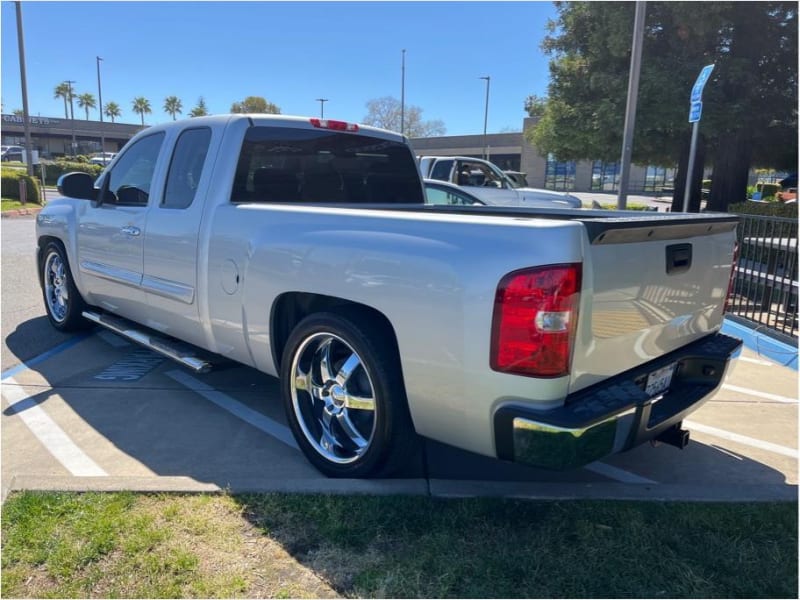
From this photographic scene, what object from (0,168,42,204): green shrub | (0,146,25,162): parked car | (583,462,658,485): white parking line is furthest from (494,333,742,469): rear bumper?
(0,146,25,162): parked car

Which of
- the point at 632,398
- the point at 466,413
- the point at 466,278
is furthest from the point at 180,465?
the point at 632,398

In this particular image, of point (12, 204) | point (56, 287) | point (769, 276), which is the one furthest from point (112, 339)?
point (12, 204)

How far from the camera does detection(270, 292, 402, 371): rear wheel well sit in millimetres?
3186

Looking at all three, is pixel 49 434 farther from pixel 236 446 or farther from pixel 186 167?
pixel 186 167

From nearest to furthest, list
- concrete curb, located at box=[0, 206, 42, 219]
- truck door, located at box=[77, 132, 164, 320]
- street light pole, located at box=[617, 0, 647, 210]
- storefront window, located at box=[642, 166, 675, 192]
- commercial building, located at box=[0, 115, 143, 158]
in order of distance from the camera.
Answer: truck door, located at box=[77, 132, 164, 320], street light pole, located at box=[617, 0, 647, 210], concrete curb, located at box=[0, 206, 42, 219], storefront window, located at box=[642, 166, 675, 192], commercial building, located at box=[0, 115, 143, 158]

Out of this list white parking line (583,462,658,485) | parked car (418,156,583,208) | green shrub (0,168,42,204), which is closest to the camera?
white parking line (583,462,658,485)

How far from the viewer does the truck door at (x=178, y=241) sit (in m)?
4.18

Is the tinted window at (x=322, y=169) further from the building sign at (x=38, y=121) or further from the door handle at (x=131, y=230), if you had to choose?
the building sign at (x=38, y=121)

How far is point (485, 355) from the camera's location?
8.55ft

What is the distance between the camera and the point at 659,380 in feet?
10.6

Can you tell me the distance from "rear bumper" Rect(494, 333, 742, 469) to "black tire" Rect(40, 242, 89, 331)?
4.90m

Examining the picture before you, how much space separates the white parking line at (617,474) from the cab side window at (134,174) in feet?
12.3

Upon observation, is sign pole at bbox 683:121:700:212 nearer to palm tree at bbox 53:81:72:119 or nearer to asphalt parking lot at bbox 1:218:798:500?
asphalt parking lot at bbox 1:218:798:500

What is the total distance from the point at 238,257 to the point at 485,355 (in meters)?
1.84
